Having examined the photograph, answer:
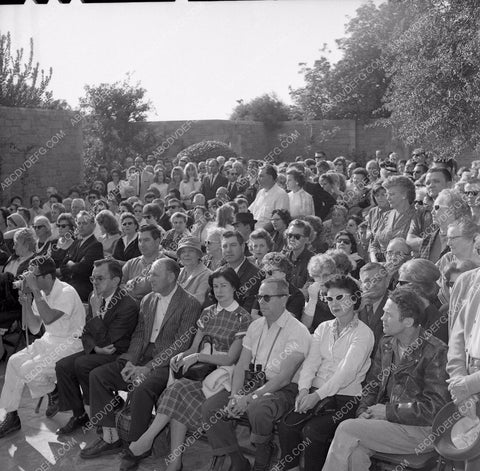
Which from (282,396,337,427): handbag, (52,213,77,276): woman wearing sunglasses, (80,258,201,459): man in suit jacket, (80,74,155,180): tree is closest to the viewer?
(282,396,337,427): handbag

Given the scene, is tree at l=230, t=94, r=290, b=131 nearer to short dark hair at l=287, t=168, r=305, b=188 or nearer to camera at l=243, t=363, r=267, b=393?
short dark hair at l=287, t=168, r=305, b=188

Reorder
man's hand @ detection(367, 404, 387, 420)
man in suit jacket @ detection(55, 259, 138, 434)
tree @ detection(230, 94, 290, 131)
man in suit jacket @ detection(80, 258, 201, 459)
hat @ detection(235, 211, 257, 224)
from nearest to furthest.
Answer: man's hand @ detection(367, 404, 387, 420) < man in suit jacket @ detection(80, 258, 201, 459) < man in suit jacket @ detection(55, 259, 138, 434) < hat @ detection(235, 211, 257, 224) < tree @ detection(230, 94, 290, 131)

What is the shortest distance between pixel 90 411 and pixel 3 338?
10.4ft

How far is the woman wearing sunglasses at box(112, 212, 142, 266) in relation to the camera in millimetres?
8664

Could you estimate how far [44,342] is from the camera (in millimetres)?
6695

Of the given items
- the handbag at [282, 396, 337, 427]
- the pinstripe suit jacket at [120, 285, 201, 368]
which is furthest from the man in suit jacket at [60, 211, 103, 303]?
the handbag at [282, 396, 337, 427]

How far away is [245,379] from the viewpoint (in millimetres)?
5523

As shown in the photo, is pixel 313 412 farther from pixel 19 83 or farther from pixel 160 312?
pixel 19 83

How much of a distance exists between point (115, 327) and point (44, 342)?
32.3 inches

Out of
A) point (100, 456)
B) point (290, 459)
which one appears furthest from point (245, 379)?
point (100, 456)

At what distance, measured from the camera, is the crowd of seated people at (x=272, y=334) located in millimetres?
4617

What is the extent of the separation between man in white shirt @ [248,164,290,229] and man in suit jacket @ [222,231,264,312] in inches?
101

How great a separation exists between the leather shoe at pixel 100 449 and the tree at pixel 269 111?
827 inches

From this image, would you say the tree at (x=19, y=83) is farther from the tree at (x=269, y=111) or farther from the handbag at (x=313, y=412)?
the handbag at (x=313, y=412)
